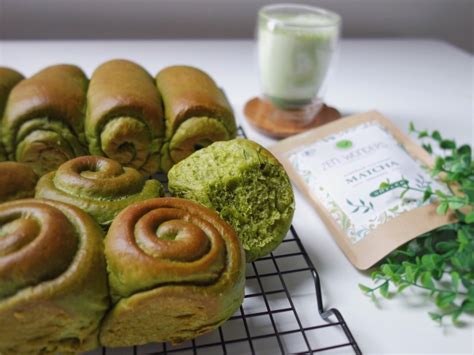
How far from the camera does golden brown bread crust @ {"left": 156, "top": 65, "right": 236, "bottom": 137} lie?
83 centimetres

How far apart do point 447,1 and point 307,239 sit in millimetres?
1331

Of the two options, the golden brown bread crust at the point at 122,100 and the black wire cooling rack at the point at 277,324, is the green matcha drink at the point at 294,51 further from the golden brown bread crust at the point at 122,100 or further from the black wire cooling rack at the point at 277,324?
the black wire cooling rack at the point at 277,324

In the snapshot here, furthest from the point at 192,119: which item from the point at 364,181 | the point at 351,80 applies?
the point at 351,80

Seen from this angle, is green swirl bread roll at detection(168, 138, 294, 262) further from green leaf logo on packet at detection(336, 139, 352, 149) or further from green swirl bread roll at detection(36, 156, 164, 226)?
green leaf logo on packet at detection(336, 139, 352, 149)

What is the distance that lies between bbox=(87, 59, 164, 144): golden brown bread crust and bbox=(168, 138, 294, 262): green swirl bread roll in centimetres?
16

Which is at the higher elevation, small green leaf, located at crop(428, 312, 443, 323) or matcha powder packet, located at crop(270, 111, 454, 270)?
matcha powder packet, located at crop(270, 111, 454, 270)

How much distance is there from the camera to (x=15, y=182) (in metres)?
0.62

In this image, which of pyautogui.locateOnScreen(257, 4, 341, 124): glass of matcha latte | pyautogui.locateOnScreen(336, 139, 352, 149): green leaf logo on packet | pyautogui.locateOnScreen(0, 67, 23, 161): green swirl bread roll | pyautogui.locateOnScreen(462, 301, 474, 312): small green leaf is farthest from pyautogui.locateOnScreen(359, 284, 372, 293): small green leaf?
pyautogui.locateOnScreen(0, 67, 23, 161): green swirl bread roll

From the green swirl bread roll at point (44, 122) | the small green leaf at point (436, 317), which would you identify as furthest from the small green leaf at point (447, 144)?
the green swirl bread roll at point (44, 122)

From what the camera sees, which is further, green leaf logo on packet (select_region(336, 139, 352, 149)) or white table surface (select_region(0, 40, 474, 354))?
green leaf logo on packet (select_region(336, 139, 352, 149))

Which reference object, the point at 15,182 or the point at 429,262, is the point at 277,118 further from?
the point at 15,182

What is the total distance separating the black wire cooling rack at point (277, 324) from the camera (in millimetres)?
592

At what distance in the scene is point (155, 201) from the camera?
577 millimetres

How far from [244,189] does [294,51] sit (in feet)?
1.57
